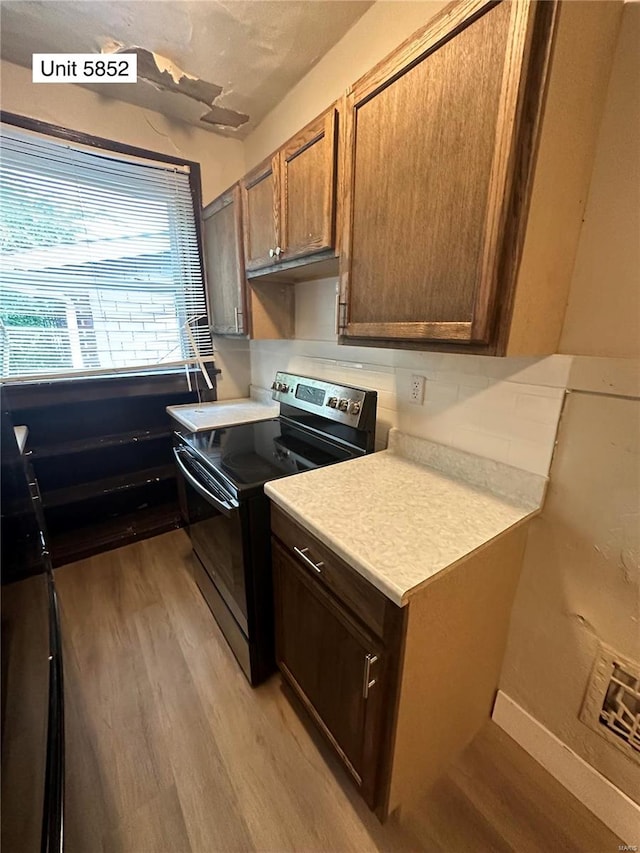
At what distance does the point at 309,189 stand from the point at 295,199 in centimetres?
10

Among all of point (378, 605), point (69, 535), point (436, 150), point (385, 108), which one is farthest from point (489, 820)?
point (69, 535)

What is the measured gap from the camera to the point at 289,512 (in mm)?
1060

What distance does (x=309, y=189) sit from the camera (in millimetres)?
1272

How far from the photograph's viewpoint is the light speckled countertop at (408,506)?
813mm

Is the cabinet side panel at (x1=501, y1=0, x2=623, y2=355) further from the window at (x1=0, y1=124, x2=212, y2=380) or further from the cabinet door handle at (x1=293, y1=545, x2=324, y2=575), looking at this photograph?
the window at (x1=0, y1=124, x2=212, y2=380)

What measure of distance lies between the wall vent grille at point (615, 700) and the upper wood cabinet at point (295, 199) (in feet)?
5.12

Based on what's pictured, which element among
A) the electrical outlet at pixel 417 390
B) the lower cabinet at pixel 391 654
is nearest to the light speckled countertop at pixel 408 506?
the lower cabinet at pixel 391 654

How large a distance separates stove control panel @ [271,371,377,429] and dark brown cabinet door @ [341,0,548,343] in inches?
14.5

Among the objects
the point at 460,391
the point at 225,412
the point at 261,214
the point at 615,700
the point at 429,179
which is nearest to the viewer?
the point at 429,179

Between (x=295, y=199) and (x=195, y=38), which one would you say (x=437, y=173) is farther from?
(x=195, y=38)

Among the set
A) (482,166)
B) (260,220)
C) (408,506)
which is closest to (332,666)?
(408,506)

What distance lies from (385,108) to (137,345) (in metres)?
1.83

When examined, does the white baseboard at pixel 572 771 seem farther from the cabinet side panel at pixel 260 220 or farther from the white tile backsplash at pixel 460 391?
the cabinet side panel at pixel 260 220

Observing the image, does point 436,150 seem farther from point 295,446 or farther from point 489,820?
point 489,820
